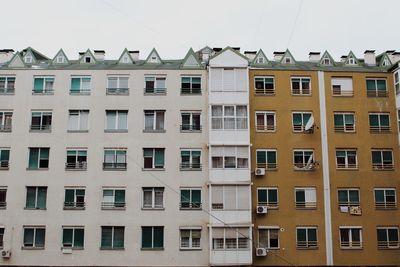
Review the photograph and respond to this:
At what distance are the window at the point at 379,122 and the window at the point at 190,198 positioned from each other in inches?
556

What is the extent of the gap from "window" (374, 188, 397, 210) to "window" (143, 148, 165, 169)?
1608cm

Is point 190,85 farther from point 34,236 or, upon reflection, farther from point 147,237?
point 34,236

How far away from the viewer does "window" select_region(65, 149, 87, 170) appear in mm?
38406

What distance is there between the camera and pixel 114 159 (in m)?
38.6

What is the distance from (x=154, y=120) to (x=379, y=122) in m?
17.2

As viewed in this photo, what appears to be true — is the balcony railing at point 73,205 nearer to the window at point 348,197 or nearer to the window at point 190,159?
the window at point 190,159

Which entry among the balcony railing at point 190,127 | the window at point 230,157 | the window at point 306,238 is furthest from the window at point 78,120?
the window at point 306,238

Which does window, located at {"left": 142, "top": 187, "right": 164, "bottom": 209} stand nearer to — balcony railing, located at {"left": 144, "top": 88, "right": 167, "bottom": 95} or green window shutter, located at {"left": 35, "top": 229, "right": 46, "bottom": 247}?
balcony railing, located at {"left": 144, "top": 88, "right": 167, "bottom": 95}

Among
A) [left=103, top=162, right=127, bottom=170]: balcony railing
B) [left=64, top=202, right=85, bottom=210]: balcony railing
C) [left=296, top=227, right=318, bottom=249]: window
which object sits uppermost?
[left=103, top=162, right=127, bottom=170]: balcony railing

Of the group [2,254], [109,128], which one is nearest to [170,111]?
[109,128]

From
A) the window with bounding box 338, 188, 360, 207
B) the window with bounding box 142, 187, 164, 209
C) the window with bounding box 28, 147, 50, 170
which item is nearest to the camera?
the window with bounding box 142, 187, 164, 209

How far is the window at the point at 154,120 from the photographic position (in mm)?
39150

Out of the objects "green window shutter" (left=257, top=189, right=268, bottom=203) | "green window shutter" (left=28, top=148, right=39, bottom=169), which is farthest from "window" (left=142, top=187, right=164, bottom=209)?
"green window shutter" (left=28, top=148, right=39, bottom=169)

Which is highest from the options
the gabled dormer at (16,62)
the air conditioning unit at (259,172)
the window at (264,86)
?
the gabled dormer at (16,62)
